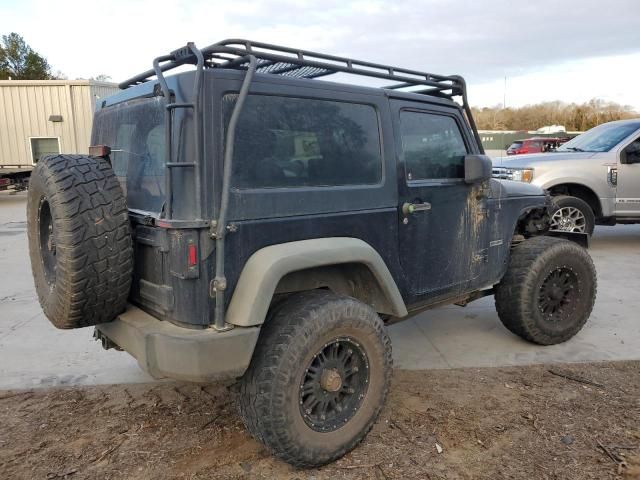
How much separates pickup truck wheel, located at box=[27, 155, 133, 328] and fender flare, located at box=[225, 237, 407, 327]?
575 mm

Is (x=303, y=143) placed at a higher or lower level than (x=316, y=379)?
higher

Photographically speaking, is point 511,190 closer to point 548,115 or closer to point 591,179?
point 591,179

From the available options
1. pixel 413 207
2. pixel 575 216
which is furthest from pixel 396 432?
pixel 575 216

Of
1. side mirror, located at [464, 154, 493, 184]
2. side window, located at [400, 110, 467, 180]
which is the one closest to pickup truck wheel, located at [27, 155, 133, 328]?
side window, located at [400, 110, 467, 180]

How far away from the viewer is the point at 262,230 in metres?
2.55

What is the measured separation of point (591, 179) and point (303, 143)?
20.7 ft

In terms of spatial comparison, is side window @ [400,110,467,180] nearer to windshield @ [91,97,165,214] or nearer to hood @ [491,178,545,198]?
hood @ [491,178,545,198]

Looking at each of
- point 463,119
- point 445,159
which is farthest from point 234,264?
point 463,119

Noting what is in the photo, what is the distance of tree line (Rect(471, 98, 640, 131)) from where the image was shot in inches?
1806

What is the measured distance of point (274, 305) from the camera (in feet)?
9.12

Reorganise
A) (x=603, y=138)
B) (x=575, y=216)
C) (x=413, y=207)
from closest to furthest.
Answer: (x=413, y=207) → (x=575, y=216) → (x=603, y=138)

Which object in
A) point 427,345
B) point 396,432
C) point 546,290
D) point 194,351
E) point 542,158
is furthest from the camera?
point 542,158

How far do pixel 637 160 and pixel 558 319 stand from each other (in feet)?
15.5

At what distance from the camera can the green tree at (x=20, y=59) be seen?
1435 inches
